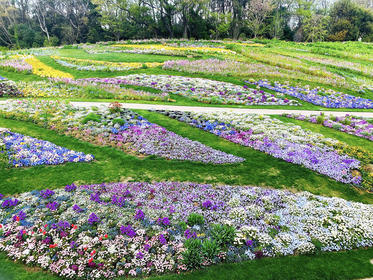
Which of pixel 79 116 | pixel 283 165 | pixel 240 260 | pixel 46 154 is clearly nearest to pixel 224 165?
pixel 283 165

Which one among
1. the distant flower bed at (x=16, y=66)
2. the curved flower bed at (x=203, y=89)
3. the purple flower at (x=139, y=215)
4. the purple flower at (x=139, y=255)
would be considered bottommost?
the purple flower at (x=139, y=255)

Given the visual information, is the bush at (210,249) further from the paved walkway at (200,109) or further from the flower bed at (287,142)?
the paved walkway at (200,109)

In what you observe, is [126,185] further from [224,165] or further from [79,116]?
[79,116]

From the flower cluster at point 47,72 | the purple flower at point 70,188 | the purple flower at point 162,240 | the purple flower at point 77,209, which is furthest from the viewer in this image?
the flower cluster at point 47,72

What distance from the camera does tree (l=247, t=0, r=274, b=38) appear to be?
5588 cm

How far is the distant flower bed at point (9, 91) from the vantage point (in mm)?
17406

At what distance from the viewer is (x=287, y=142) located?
11852mm

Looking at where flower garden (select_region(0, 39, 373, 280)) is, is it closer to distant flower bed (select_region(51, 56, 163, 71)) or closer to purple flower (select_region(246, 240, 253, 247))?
purple flower (select_region(246, 240, 253, 247))

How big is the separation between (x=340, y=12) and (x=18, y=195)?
A: 77.0 meters

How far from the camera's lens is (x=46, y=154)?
10.1 metres

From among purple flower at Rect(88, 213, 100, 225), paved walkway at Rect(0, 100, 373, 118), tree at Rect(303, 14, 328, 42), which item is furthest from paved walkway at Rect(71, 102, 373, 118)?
tree at Rect(303, 14, 328, 42)

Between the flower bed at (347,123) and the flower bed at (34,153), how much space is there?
1247 centimetres

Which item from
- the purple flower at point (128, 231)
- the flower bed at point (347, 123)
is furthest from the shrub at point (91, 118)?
the flower bed at point (347, 123)

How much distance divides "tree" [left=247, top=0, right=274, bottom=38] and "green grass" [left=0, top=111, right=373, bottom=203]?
53.7 metres
